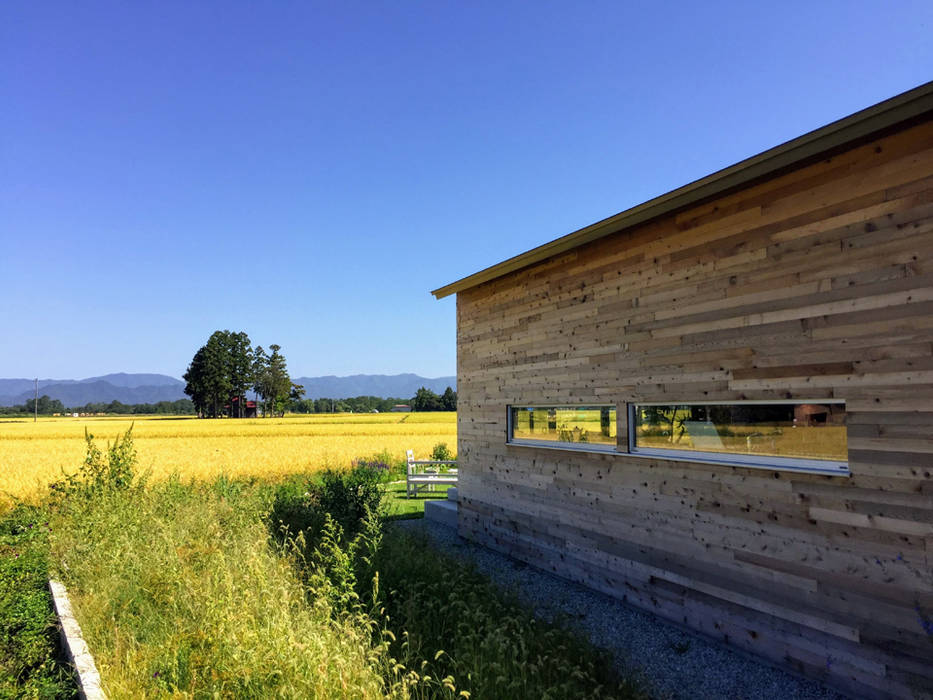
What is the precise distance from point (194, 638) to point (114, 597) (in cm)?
157

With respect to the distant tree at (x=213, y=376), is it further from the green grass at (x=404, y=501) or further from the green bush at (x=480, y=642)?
the green bush at (x=480, y=642)

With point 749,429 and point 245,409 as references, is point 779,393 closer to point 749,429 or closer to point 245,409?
point 749,429

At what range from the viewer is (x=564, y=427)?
6.83 meters

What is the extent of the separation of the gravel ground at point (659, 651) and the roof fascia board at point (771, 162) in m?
4.02

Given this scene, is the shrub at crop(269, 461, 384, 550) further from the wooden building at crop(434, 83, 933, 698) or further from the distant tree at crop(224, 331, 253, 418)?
the distant tree at crop(224, 331, 253, 418)

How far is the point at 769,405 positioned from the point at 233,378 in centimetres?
8563

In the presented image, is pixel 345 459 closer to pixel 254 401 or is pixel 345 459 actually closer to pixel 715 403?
pixel 715 403

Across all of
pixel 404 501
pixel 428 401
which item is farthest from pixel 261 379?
pixel 404 501

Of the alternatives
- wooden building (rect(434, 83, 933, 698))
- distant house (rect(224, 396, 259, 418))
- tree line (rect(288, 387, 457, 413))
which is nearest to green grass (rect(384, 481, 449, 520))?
wooden building (rect(434, 83, 933, 698))

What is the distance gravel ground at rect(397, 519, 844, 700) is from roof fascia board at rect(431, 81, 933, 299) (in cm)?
402

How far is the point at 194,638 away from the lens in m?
3.86

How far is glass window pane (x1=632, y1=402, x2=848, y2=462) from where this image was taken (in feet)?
13.3

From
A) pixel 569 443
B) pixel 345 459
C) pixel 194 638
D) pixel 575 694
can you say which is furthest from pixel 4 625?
pixel 345 459

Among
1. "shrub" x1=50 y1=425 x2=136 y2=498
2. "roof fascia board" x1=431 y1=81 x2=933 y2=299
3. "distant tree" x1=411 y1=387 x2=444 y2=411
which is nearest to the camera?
"roof fascia board" x1=431 y1=81 x2=933 y2=299
